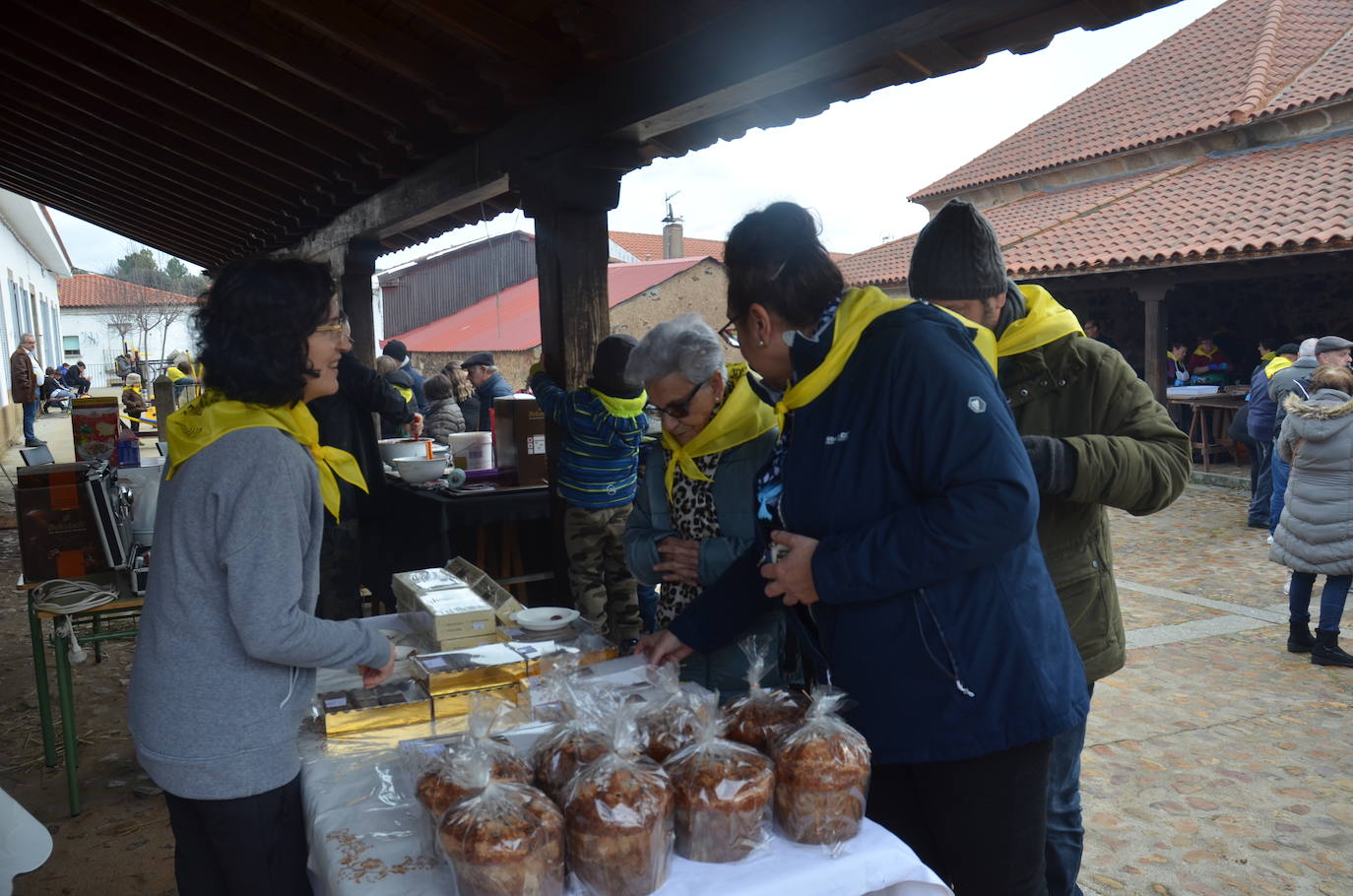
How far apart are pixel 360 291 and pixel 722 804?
798 cm

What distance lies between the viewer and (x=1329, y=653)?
5.64m

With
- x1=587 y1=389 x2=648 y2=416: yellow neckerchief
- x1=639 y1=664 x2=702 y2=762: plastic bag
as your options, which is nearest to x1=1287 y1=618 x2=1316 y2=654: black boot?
x1=587 y1=389 x2=648 y2=416: yellow neckerchief

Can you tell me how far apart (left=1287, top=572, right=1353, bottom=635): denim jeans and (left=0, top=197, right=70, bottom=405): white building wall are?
68.2ft

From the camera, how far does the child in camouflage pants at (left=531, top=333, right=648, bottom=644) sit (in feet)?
15.2

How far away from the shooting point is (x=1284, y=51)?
16344 mm

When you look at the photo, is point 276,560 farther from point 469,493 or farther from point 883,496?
point 469,493

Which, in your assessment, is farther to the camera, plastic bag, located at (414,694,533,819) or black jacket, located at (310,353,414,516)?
black jacket, located at (310,353,414,516)

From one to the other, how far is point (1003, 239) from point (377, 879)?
55.1ft

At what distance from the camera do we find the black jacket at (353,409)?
16.6 feet

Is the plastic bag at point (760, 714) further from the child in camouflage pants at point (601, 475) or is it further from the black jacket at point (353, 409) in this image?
the black jacket at point (353, 409)

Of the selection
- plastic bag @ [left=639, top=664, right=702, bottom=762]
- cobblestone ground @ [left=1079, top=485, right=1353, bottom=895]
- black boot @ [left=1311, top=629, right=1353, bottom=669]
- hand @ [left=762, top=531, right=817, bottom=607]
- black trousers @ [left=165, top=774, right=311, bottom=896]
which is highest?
hand @ [left=762, top=531, right=817, bottom=607]

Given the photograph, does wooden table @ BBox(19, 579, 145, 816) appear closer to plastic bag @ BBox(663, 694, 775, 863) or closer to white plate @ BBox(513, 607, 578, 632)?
white plate @ BBox(513, 607, 578, 632)

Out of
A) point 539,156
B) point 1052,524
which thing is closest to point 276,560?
point 1052,524

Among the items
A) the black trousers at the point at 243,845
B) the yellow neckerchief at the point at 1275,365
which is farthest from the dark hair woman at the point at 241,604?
the yellow neckerchief at the point at 1275,365
